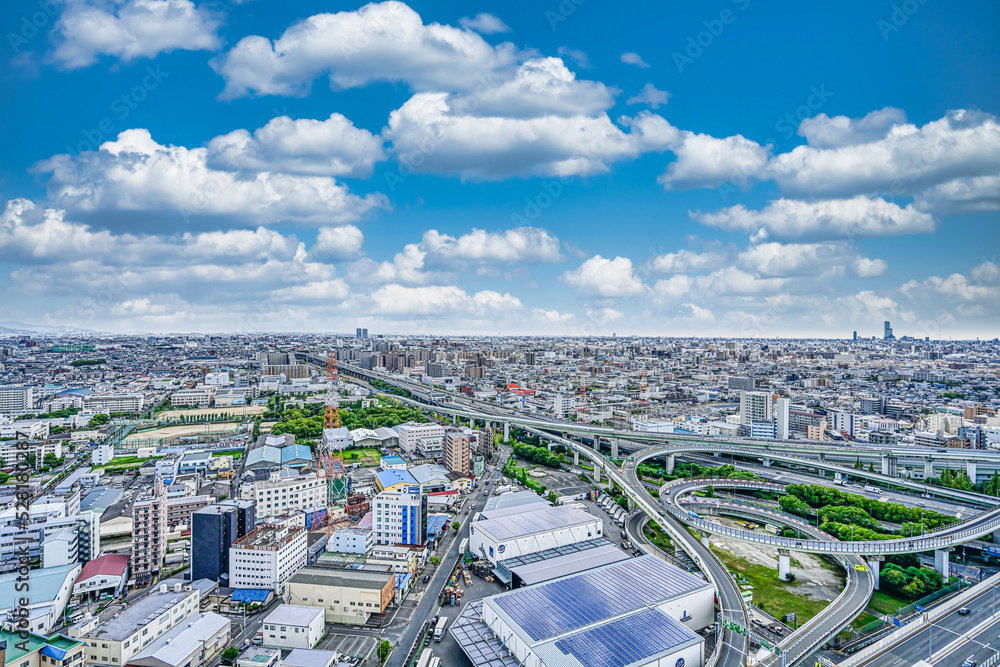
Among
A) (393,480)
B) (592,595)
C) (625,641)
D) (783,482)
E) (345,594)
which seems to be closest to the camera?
(625,641)

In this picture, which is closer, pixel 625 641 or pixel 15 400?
pixel 625 641

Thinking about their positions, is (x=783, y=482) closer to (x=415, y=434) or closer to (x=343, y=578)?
(x=415, y=434)

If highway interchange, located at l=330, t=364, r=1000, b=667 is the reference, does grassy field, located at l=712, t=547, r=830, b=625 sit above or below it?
below

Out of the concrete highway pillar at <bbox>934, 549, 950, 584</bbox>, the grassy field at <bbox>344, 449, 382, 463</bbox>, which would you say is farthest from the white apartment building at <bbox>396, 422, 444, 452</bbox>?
the concrete highway pillar at <bbox>934, 549, 950, 584</bbox>

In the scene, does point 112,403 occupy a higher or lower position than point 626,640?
higher

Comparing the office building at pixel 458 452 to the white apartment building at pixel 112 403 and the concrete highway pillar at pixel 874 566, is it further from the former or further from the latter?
the white apartment building at pixel 112 403

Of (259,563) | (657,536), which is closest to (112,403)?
(259,563)

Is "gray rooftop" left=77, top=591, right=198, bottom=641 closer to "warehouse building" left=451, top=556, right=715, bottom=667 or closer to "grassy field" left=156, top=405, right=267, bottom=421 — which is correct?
"warehouse building" left=451, top=556, right=715, bottom=667

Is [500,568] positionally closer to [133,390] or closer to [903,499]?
[903,499]
